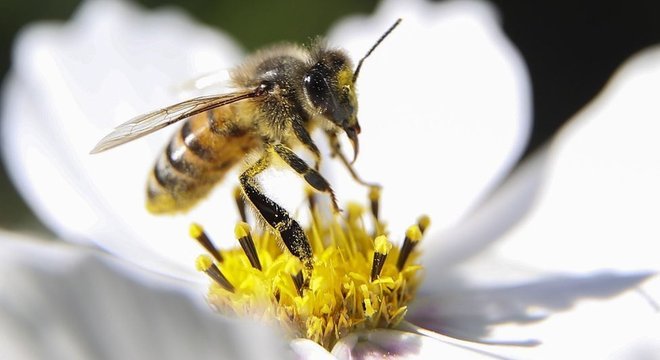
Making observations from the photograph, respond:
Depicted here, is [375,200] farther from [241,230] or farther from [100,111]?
[100,111]

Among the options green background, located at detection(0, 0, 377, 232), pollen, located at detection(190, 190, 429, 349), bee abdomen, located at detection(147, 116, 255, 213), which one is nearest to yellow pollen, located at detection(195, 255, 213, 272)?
pollen, located at detection(190, 190, 429, 349)

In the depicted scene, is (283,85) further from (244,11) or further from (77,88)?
(244,11)

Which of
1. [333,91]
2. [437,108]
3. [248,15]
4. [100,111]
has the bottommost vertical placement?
[333,91]

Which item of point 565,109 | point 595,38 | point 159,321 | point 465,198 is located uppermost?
point 595,38

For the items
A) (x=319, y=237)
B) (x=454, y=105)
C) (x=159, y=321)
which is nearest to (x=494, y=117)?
(x=454, y=105)

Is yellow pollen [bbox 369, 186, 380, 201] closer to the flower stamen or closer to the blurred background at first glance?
the flower stamen

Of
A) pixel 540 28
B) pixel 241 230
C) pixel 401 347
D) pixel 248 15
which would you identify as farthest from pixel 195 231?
pixel 540 28

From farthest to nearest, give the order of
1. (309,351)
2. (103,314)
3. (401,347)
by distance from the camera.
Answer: (401,347) → (309,351) → (103,314)

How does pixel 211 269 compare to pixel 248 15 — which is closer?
pixel 211 269
